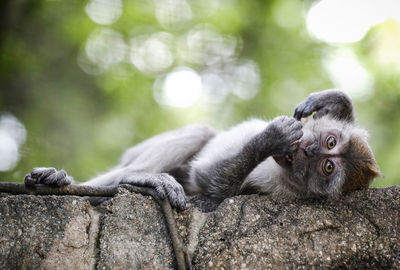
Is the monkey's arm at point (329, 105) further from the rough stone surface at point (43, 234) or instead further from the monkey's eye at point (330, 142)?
the rough stone surface at point (43, 234)

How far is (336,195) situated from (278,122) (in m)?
0.73

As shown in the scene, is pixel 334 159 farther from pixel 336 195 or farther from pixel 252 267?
pixel 252 267

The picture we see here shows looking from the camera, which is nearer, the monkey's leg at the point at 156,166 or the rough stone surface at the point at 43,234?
the rough stone surface at the point at 43,234

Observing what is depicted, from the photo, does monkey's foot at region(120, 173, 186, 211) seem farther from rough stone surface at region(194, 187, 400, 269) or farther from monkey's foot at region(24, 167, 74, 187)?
monkey's foot at region(24, 167, 74, 187)

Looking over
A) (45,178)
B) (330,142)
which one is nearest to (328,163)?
(330,142)

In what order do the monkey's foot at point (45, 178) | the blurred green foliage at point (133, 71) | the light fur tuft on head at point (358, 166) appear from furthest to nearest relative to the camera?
the blurred green foliage at point (133, 71)
the light fur tuft on head at point (358, 166)
the monkey's foot at point (45, 178)

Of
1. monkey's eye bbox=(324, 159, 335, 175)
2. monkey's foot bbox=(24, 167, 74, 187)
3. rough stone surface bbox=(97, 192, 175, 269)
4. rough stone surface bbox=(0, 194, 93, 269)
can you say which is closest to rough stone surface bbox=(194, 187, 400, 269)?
rough stone surface bbox=(97, 192, 175, 269)

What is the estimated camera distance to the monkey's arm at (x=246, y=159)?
377 centimetres

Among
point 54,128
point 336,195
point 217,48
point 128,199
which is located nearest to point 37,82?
point 54,128

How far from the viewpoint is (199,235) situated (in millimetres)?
3311

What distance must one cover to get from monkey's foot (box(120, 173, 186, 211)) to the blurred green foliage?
3981 millimetres

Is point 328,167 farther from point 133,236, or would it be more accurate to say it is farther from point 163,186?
point 133,236

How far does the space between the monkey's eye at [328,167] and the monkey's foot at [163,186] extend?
1224mm

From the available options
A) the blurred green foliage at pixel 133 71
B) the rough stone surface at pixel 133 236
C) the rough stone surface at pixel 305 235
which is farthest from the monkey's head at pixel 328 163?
the blurred green foliage at pixel 133 71
